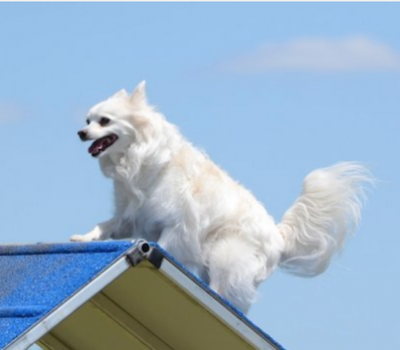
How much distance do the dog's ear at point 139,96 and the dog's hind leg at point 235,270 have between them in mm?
944

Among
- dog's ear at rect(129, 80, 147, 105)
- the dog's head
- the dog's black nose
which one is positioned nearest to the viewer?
the dog's black nose

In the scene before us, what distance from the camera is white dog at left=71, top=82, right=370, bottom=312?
8.04 metres

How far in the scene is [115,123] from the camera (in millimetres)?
8062

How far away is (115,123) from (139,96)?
0.96ft

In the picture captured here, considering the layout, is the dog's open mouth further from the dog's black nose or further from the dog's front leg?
the dog's front leg

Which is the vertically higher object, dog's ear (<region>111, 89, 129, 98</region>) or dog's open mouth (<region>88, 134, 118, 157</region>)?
dog's ear (<region>111, 89, 129, 98</region>)

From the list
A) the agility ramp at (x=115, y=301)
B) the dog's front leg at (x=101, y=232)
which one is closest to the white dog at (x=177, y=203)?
the dog's front leg at (x=101, y=232)

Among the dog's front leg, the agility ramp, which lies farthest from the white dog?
the agility ramp

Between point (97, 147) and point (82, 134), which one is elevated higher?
point (97, 147)

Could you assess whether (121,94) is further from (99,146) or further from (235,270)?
(235,270)

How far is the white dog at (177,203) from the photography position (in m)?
8.04

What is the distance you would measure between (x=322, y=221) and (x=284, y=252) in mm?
347

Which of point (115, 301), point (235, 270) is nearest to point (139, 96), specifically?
point (235, 270)

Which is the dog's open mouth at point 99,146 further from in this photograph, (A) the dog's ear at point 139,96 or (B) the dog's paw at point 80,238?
(B) the dog's paw at point 80,238
